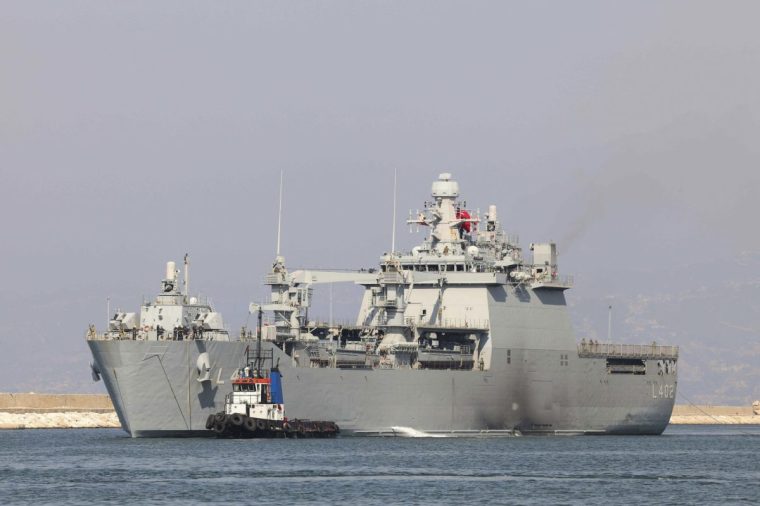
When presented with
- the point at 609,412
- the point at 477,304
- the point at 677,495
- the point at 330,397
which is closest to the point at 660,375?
the point at 609,412

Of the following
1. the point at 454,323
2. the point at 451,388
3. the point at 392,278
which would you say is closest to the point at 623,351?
the point at 454,323

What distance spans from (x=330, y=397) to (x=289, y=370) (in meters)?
2.40

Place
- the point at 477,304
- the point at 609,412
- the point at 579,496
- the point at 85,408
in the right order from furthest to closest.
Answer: the point at 85,408 → the point at 609,412 → the point at 477,304 → the point at 579,496

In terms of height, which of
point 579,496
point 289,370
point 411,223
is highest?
point 411,223

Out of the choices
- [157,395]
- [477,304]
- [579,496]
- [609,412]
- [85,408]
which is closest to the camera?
[579,496]

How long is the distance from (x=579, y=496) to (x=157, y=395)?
2139 cm

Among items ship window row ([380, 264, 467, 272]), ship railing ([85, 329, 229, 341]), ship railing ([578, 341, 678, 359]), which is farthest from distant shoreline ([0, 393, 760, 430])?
ship railing ([578, 341, 678, 359])

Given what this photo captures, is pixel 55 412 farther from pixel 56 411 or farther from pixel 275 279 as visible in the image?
pixel 275 279

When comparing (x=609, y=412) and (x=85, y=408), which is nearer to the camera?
(x=609, y=412)

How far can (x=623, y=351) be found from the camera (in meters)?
80.2

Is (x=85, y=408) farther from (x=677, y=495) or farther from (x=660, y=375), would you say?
(x=677, y=495)

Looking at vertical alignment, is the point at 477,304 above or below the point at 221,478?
above

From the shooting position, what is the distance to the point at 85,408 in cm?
10288

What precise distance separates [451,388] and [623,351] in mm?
13333
